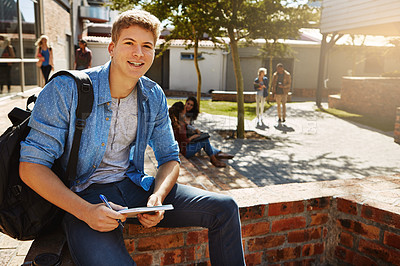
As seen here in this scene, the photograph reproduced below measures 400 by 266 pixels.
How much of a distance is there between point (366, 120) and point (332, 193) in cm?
1146

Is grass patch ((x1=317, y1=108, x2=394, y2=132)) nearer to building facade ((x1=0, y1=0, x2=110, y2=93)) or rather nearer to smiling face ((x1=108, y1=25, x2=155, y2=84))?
smiling face ((x1=108, y1=25, x2=155, y2=84))

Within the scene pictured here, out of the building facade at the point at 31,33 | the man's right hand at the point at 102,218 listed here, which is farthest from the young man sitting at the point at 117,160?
the building facade at the point at 31,33

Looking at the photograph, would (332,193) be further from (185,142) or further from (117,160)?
(185,142)

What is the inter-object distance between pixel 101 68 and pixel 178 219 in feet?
3.21

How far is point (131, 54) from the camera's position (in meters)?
1.98

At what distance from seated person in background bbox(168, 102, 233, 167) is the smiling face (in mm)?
4274

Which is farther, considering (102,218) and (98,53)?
(98,53)

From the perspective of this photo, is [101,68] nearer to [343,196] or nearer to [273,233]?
[273,233]

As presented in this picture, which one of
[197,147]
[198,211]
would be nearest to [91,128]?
[198,211]

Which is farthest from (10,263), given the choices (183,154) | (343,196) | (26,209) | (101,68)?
(183,154)

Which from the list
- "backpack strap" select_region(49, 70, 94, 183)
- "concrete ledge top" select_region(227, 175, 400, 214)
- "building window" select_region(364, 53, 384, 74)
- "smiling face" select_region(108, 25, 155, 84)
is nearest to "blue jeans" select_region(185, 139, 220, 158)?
"concrete ledge top" select_region(227, 175, 400, 214)

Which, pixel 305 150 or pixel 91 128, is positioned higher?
pixel 91 128

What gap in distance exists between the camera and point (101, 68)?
6.69ft

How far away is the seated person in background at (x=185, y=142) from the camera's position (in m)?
6.30
